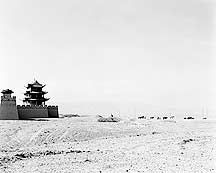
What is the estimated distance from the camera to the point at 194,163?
14656mm

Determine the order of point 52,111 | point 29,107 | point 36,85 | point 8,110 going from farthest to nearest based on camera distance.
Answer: point 36,85 < point 52,111 < point 29,107 < point 8,110

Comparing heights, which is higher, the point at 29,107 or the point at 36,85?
the point at 36,85

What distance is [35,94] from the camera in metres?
52.8

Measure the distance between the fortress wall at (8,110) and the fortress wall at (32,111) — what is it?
1638 mm

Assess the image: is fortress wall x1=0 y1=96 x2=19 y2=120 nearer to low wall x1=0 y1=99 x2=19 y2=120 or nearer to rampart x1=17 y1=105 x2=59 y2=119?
low wall x1=0 y1=99 x2=19 y2=120

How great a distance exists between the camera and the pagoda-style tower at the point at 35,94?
52656 millimetres

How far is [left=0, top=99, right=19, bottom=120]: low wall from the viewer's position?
44062mm

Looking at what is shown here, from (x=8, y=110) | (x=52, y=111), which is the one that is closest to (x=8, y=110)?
(x=8, y=110)

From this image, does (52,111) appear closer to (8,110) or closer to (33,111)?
(33,111)

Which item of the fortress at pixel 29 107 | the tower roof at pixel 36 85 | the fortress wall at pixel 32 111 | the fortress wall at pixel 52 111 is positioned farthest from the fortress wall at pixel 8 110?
the tower roof at pixel 36 85

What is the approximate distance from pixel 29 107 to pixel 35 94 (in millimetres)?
5315

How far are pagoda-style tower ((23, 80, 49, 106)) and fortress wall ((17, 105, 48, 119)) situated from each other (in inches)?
154

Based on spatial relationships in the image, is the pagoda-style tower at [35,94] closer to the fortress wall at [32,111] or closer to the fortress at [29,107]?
the fortress at [29,107]

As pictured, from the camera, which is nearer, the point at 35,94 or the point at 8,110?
the point at 8,110
